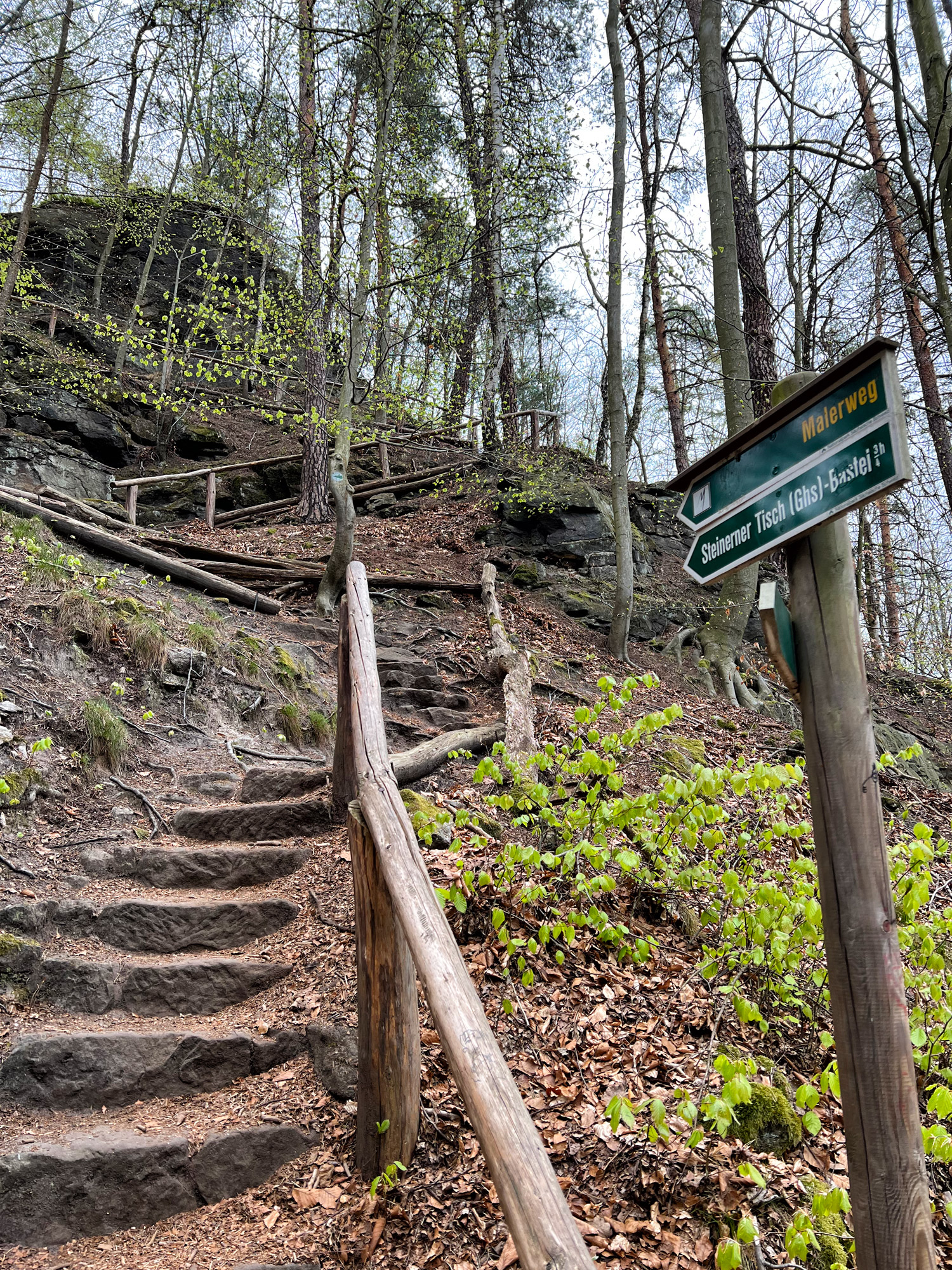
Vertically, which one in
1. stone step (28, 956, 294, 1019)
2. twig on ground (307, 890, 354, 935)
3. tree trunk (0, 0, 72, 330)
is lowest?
stone step (28, 956, 294, 1019)

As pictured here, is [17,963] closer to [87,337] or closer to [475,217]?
[475,217]

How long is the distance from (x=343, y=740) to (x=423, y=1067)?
1926mm

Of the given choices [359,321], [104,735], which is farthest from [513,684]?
[359,321]

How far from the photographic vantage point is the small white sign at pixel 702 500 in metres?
2.01

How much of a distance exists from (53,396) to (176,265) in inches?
431

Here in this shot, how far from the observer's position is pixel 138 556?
306 inches

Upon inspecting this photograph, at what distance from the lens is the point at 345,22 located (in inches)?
549

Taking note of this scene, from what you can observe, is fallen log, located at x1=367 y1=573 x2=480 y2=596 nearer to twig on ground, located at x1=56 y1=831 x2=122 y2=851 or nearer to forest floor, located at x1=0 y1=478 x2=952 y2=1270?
forest floor, located at x1=0 y1=478 x2=952 y2=1270

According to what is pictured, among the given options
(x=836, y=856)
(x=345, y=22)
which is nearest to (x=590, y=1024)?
(x=836, y=856)

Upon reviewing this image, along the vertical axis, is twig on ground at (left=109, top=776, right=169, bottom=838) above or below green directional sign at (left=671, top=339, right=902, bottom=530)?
below

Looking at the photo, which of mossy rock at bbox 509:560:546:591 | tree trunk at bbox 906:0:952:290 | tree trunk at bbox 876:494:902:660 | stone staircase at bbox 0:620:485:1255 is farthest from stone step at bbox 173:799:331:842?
tree trunk at bbox 876:494:902:660

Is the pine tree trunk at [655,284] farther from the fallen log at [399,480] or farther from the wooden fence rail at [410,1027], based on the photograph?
the wooden fence rail at [410,1027]

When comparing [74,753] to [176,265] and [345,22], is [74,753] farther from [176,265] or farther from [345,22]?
[176,265]

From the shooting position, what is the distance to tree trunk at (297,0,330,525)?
28.7 feet
